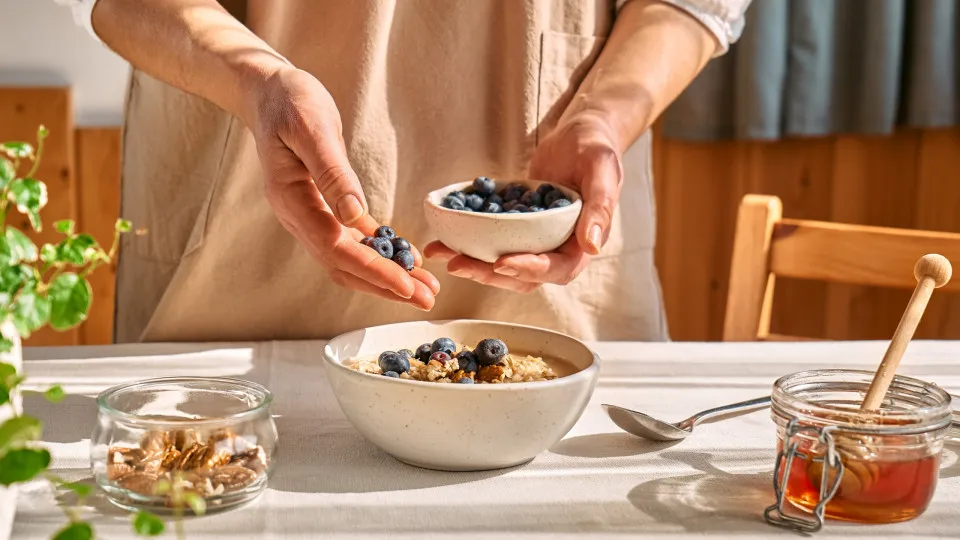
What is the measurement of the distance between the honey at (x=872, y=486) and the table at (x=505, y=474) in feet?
0.04

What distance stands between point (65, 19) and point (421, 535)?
2300 mm

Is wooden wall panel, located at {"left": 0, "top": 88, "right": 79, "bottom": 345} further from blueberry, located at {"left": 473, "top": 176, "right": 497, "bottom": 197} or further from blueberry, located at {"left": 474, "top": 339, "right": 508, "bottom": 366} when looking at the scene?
blueberry, located at {"left": 474, "top": 339, "right": 508, "bottom": 366}

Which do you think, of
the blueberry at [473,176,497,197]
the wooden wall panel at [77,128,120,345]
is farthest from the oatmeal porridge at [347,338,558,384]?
the wooden wall panel at [77,128,120,345]

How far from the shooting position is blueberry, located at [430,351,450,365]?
0.96m

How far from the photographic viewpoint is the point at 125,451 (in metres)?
0.82

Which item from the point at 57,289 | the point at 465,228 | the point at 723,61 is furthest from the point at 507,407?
the point at 723,61

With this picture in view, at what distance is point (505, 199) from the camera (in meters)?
1.24

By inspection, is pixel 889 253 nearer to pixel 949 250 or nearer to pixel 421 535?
pixel 949 250

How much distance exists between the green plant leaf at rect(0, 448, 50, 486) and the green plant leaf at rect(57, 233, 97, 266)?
104 mm

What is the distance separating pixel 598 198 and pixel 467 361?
34cm

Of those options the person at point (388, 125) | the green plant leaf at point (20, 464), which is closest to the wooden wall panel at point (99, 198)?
the person at point (388, 125)

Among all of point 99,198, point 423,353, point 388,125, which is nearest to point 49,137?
point 99,198

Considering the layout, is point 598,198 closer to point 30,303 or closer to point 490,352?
point 490,352

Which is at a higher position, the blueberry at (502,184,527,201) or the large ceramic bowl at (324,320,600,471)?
the blueberry at (502,184,527,201)
